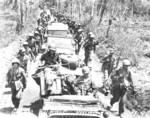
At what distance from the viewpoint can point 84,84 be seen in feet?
26.6

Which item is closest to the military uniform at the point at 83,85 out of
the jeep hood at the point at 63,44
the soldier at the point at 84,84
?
the soldier at the point at 84,84

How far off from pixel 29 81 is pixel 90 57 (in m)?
3.06

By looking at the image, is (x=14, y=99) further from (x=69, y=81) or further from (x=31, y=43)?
(x=31, y=43)

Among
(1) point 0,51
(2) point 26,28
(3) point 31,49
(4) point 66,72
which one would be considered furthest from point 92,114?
(2) point 26,28

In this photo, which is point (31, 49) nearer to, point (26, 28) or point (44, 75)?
point (44, 75)

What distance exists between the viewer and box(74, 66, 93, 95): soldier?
8.01m

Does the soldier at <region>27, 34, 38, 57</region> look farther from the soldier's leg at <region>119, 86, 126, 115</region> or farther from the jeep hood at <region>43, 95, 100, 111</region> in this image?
the jeep hood at <region>43, 95, 100, 111</region>

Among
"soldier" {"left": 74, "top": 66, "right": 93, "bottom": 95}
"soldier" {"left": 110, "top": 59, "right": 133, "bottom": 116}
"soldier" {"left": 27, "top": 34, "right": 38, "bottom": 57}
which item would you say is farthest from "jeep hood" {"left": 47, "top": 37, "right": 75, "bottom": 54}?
"soldier" {"left": 110, "top": 59, "right": 133, "bottom": 116}

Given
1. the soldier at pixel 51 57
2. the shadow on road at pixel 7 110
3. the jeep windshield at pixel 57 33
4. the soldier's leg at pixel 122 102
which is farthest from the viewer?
the jeep windshield at pixel 57 33

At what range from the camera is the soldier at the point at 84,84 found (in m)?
8.01

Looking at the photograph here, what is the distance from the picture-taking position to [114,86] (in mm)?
8414

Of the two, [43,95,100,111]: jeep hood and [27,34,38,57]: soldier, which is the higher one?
[27,34,38,57]: soldier

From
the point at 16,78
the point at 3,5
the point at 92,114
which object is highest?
the point at 3,5

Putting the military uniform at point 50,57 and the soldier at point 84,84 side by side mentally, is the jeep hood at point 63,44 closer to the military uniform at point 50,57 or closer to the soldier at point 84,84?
the military uniform at point 50,57
